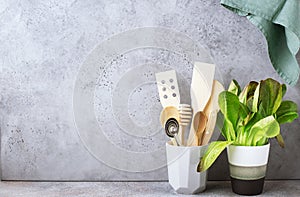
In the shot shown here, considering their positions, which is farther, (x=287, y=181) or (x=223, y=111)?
(x=287, y=181)

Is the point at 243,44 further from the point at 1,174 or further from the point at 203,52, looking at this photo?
the point at 1,174

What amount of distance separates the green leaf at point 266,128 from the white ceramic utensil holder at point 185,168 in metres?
0.12

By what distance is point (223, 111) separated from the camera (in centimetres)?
127

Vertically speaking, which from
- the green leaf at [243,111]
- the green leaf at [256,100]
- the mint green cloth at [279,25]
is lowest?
the green leaf at [243,111]

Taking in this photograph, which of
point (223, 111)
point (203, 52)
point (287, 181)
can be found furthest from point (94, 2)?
point (287, 181)

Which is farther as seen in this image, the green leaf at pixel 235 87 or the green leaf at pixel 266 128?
the green leaf at pixel 235 87

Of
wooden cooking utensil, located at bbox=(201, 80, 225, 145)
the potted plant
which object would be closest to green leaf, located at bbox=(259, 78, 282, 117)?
the potted plant

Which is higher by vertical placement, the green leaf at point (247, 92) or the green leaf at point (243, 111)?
the green leaf at point (247, 92)

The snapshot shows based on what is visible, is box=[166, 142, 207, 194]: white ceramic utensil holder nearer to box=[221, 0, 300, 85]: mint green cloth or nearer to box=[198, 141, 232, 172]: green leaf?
box=[198, 141, 232, 172]: green leaf

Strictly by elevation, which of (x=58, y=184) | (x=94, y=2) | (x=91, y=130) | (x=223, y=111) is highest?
(x=94, y=2)

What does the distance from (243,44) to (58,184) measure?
601mm

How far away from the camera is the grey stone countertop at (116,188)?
1.31 m

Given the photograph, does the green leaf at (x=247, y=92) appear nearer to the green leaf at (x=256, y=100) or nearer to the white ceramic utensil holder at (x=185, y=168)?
the green leaf at (x=256, y=100)

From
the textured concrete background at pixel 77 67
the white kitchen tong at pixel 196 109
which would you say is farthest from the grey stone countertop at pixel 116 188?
the white kitchen tong at pixel 196 109
